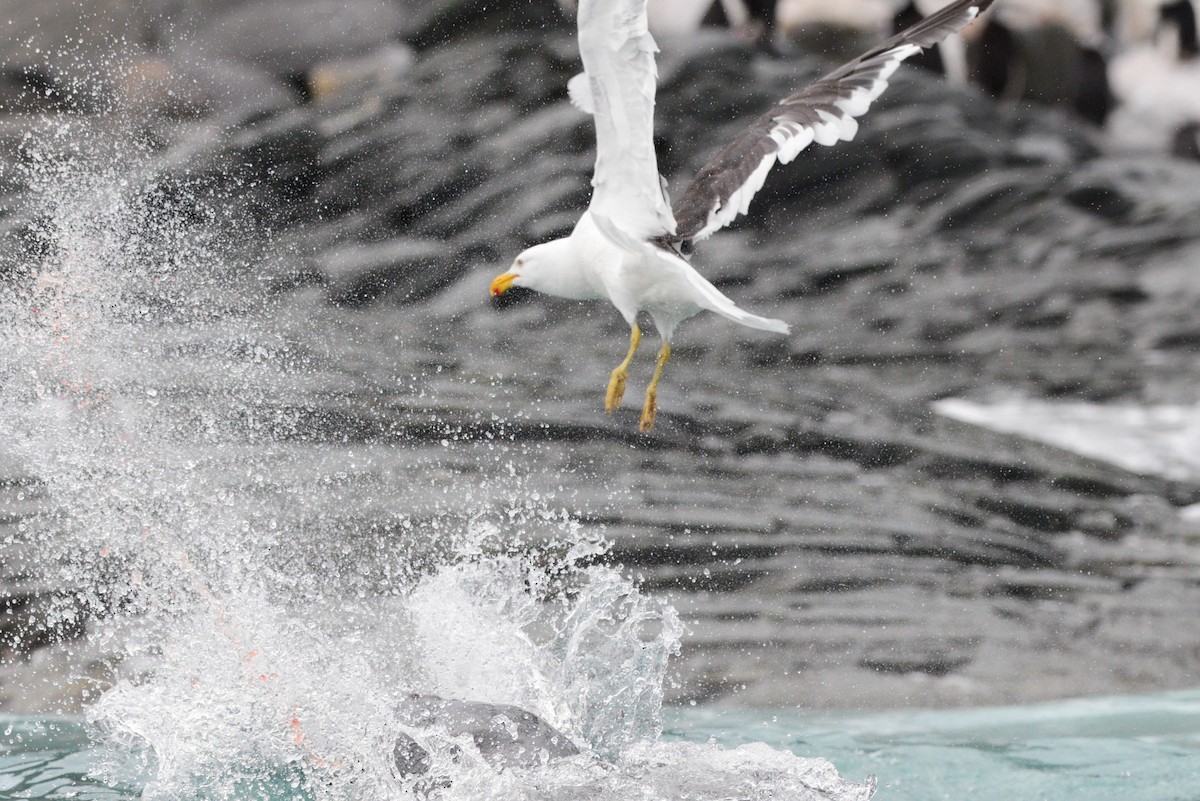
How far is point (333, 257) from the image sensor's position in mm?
7234

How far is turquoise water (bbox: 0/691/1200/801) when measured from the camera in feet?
11.8

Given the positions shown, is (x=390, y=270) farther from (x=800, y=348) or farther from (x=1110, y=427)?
(x=1110, y=427)

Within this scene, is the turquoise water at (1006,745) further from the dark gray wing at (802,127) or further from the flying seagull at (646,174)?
the dark gray wing at (802,127)

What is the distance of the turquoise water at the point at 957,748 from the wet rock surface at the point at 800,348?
0.21 m

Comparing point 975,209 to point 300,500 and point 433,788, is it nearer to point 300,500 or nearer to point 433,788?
point 300,500

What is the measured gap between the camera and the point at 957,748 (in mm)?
4125

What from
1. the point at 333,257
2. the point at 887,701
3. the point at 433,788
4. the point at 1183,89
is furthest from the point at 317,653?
the point at 1183,89

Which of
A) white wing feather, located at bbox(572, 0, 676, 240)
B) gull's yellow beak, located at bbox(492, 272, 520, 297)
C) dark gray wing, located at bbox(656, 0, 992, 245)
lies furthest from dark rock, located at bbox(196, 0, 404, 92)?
white wing feather, located at bbox(572, 0, 676, 240)

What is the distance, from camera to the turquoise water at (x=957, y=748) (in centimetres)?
359

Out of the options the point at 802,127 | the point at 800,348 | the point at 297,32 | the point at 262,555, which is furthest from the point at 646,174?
the point at 297,32

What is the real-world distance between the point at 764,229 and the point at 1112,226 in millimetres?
2108

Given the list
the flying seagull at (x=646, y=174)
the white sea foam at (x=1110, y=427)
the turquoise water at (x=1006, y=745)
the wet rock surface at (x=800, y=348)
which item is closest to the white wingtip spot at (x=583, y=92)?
the flying seagull at (x=646, y=174)

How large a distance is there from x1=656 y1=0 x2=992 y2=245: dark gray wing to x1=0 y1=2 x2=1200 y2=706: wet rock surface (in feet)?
6.06

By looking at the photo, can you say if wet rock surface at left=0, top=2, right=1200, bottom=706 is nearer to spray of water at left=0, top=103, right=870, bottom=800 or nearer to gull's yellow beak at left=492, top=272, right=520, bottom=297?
spray of water at left=0, top=103, right=870, bottom=800
